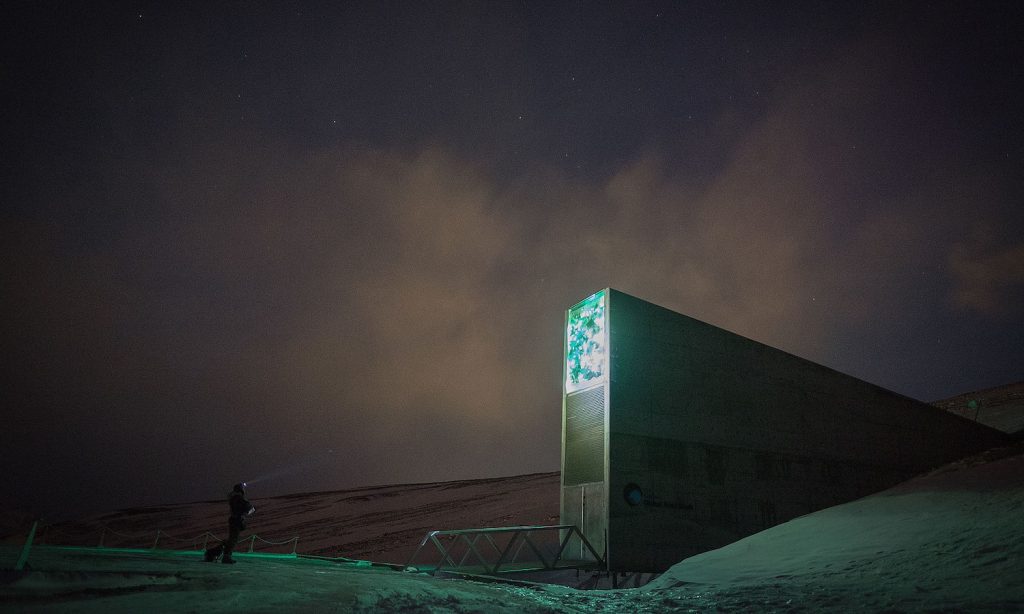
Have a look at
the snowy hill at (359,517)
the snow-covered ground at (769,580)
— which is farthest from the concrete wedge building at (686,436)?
the snowy hill at (359,517)

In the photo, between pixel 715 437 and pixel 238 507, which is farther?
pixel 715 437

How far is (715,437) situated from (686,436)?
1.35m

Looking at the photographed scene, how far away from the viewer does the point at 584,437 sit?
15859 millimetres

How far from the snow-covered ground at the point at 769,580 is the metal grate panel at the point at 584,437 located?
12.3 feet

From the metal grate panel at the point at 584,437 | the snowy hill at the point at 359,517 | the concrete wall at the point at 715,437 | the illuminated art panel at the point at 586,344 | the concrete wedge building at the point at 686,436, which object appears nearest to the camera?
the concrete wedge building at the point at 686,436

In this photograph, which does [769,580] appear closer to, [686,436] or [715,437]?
[686,436]

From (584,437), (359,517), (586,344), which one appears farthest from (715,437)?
(359,517)

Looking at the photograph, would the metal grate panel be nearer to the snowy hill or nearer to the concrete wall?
the concrete wall

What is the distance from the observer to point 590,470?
15.3m

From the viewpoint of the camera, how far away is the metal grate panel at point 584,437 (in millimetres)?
15203

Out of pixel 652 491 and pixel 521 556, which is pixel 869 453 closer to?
pixel 652 491

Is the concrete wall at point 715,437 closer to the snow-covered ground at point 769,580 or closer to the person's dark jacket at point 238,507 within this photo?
the snow-covered ground at point 769,580

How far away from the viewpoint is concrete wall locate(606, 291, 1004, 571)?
49.4ft

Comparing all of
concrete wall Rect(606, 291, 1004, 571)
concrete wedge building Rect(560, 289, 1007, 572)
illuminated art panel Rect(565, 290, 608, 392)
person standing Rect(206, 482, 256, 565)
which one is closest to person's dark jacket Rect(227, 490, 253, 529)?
person standing Rect(206, 482, 256, 565)
